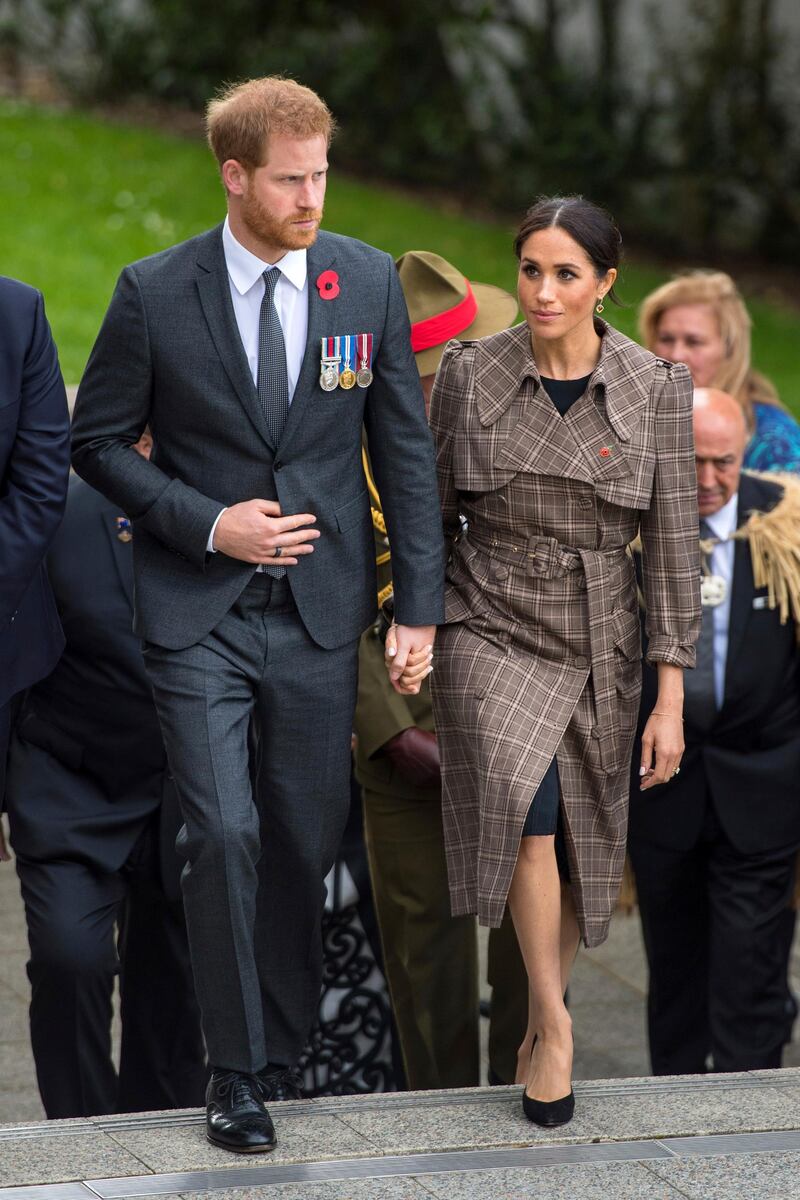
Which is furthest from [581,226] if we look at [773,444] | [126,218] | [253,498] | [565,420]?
[126,218]

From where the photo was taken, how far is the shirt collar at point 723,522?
5.09 meters

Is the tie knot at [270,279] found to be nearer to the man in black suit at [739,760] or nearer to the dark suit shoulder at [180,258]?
the dark suit shoulder at [180,258]

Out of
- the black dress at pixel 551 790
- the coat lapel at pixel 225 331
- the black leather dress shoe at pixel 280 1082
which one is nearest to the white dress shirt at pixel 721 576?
the black dress at pixel 551 790

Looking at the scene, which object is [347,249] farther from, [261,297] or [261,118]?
[261,118]

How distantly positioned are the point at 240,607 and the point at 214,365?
0.50 metres

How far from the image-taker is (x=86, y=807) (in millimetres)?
4500

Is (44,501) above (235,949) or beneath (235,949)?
above

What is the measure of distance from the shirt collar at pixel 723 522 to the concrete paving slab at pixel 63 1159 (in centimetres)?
240

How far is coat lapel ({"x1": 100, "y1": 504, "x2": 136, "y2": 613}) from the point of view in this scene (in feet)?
14.9

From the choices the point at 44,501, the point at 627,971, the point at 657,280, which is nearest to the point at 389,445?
the point at 44,501

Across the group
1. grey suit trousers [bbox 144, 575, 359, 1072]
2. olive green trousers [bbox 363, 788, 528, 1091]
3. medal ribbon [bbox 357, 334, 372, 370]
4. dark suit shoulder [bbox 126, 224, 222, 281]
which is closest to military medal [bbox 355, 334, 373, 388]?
medal ribbon [bbox 357, 334, 372, 370]

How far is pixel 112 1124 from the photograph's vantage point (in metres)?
3.73

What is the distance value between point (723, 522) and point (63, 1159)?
2.55m

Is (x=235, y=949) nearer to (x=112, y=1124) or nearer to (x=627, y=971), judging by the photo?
(x=112, y=1124)
